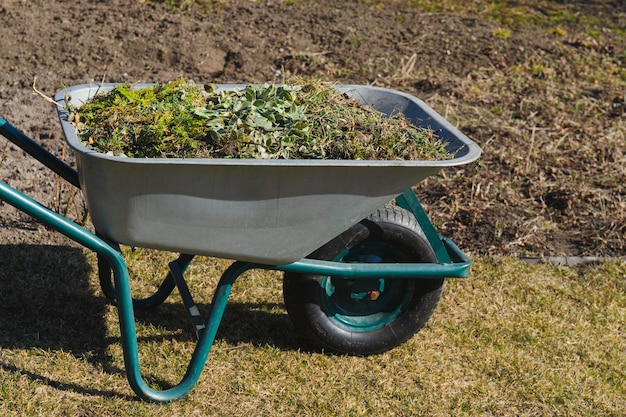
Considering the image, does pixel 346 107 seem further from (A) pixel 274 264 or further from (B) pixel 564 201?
(B) pixel 564 201

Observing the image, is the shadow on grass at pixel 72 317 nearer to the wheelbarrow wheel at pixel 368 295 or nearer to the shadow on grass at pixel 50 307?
the shadow on grass at pixel 50 307

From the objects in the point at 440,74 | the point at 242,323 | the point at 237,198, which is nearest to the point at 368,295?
the point at 242,323

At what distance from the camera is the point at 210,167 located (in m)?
2.36

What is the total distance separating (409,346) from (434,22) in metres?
4.27

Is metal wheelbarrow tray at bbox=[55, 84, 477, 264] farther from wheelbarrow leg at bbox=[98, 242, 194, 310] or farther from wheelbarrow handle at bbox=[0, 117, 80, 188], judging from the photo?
wheelbarrow leg at bbox=[98, 242, 194, 310]

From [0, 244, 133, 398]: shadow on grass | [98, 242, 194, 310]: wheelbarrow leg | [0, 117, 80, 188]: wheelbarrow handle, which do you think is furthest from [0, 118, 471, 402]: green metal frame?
[0, 244, 133, 398]: shadow on grass

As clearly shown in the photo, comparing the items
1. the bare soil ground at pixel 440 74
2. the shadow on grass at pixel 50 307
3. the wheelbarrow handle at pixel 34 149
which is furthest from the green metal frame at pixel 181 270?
the bare soil ground at pixel 440 74

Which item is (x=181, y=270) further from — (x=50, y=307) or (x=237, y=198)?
(x=237, y=198)

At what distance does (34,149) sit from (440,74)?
383cm

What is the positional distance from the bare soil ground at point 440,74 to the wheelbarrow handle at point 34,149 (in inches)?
39.5

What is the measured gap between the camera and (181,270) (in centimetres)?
314

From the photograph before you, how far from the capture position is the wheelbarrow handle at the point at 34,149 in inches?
109

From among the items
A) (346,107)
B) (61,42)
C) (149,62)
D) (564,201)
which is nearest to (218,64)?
(149,62)

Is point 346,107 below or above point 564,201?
above
